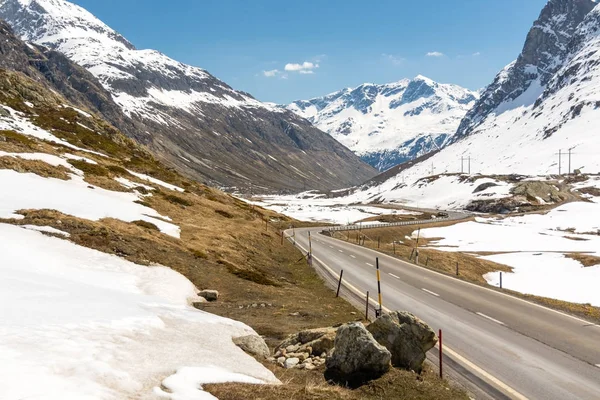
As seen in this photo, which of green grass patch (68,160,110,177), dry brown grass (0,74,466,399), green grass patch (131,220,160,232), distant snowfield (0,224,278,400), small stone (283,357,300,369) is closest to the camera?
distant snowfield (0,224,278,400)

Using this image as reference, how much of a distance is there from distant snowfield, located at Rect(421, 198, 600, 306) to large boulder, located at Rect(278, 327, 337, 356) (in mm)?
35743

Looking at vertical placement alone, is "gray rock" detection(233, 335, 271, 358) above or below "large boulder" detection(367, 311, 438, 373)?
below

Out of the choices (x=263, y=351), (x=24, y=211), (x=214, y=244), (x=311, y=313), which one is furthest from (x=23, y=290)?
(x=214, y=244)

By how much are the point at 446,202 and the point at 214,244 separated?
15464 cm

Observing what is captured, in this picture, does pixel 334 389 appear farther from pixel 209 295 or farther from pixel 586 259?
pixel 586 259

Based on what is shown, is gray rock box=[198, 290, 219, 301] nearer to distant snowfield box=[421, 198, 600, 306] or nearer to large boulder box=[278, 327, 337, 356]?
large boulder box=[278, 327, 337, 356]

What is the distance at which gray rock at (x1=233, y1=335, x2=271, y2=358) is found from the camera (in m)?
13.6

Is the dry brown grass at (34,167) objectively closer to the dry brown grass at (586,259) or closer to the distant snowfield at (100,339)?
the distant snowfield at (100,339)

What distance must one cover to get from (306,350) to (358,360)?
8.85ft

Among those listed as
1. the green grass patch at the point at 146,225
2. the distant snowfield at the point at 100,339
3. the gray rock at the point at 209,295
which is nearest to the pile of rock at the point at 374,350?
the distant snowfield at the point at 100,339

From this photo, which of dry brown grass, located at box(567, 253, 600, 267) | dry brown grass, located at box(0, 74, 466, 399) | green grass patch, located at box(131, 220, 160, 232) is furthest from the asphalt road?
dry brown grass, located at box(567, 253, 600, 267)

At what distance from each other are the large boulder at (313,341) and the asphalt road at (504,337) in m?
4.43

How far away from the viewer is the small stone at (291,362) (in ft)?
42.6

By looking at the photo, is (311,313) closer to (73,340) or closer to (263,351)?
(263,351)
